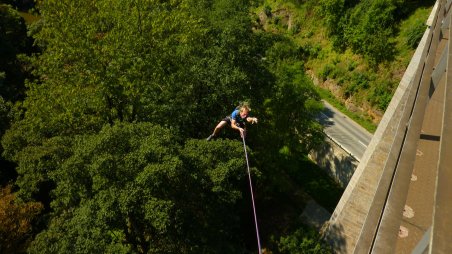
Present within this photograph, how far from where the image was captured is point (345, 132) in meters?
32.2

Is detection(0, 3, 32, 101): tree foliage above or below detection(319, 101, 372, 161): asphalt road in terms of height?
above

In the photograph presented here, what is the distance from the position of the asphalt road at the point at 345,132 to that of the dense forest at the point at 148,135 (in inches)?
152

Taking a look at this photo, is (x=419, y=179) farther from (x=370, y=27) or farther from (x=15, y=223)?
(x=370, y=27)

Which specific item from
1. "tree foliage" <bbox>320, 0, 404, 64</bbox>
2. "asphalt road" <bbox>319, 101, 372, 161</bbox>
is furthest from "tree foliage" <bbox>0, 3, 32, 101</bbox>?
"tree foliage" <bbox>320, 0, 404, 64</bbox>

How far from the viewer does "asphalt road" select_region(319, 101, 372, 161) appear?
99.7ft

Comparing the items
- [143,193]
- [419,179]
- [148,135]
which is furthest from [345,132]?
[419,179]

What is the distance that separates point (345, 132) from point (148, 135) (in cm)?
2316

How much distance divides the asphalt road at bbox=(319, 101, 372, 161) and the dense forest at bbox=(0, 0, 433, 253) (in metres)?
3.86

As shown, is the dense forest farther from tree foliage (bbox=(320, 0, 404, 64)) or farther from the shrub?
the shrub

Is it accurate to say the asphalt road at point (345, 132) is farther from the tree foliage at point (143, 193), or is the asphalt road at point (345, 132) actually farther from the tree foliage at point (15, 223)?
the tree foliage at point (15, 223)

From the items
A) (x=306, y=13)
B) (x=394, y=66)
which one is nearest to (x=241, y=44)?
(x=394, y=66)

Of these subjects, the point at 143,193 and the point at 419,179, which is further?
the point at 143,193

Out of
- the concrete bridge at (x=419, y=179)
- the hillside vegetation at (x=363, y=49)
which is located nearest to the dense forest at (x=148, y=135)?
the concrete bridge at (x=419, y=179)

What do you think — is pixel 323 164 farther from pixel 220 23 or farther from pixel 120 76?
pixel 120 76
